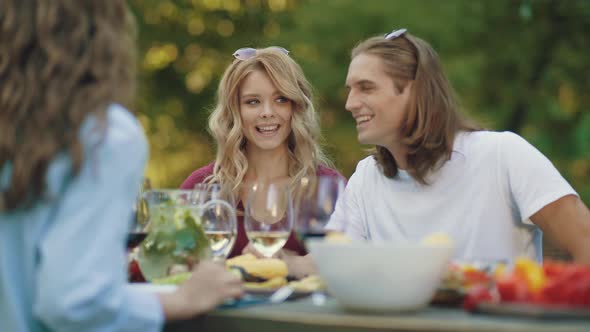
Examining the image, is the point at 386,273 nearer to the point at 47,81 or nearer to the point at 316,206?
the point at 316,206

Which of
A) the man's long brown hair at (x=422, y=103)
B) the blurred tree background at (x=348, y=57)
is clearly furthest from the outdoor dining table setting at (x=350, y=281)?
the blurred tree background at (x=348, y=57)

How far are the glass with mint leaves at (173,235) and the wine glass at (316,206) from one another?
13.6 inches

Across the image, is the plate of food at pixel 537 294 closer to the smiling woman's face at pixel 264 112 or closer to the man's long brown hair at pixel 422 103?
the man's long brown hair at pixel 422 103

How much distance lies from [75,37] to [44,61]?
8 cm

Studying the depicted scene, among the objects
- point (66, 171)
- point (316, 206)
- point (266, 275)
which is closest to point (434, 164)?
point (266, 275)

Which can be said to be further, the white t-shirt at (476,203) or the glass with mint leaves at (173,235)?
the white t-shirt at (476,203)

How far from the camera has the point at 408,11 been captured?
36.8ft

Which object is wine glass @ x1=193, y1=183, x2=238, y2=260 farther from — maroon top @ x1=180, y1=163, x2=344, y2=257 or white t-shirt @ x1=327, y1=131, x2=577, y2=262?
maroon top @ x1=180, y1=163, x2=344, y2=257

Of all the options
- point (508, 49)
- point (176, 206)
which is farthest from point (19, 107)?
point (508, 49)

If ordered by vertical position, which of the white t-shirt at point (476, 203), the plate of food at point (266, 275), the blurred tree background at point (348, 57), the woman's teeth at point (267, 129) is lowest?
the plate of food at point (266, 275)

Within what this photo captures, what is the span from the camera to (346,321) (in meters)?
1.80

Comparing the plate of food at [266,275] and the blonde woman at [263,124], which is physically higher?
the blonde woman at [263,124]

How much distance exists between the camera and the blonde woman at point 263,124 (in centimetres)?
413

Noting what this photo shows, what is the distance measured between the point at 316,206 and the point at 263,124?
1.98m
